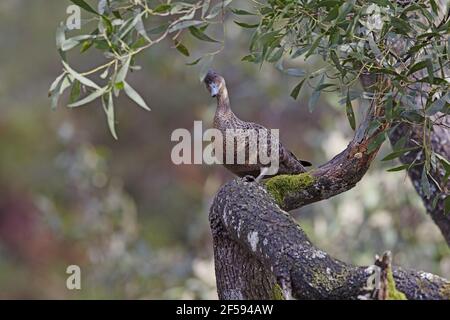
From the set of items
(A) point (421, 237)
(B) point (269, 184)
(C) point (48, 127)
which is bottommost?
(B) point (269, 184)

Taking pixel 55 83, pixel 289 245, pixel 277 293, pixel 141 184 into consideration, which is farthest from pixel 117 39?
pixel 141 184

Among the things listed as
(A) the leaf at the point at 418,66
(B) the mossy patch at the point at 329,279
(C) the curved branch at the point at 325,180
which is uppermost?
(C) the curved branch at the point at 325,180

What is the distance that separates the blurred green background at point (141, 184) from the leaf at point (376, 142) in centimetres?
163

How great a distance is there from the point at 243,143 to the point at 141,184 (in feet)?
26.4

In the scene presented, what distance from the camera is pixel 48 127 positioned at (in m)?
10.9

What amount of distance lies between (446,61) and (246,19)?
13.1ft

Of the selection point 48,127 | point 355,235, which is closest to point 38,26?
point 48,127

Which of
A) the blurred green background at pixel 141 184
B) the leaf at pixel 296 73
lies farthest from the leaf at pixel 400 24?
the blurred green background at pixel 141 184

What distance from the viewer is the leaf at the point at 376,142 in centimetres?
209

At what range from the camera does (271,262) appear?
6.95ft

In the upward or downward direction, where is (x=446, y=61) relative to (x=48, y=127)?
downward

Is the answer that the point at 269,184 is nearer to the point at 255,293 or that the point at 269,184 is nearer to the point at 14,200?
the point at 255,293

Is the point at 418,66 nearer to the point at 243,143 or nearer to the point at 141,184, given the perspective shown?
the point at 243,143

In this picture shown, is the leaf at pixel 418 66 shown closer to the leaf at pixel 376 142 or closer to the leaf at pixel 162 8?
the leaf at pixel 376 142
